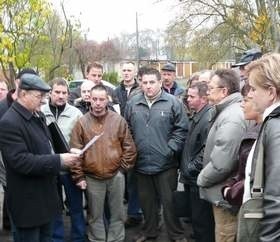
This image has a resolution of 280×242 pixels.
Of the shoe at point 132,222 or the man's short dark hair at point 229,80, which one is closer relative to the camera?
the man's short dark hair at point 229,80

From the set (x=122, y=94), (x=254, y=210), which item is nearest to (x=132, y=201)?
(x=122, y=94)

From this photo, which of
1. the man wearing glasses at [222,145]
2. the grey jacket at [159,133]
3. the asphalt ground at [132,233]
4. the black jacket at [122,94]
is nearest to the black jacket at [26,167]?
the man wearing glasses at [222,145]

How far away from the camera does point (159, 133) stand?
17.1 feet

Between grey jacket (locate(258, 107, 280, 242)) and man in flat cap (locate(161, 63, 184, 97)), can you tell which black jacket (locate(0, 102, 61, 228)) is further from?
man in flat cap (locate(161, 63, 184, 97))

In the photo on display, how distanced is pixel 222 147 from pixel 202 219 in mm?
1165

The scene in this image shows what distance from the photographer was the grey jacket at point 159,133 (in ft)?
17.0

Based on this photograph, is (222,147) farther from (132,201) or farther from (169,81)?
(169,81)

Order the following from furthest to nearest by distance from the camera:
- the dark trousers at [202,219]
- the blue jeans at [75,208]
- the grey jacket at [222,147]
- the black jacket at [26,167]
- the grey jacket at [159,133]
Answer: the blue jeans at [75,208] < the grey jacket at [159,133] < the dark trousers at [202,219] < the grey jacket at [222,147] < the black jacket at [26,167]

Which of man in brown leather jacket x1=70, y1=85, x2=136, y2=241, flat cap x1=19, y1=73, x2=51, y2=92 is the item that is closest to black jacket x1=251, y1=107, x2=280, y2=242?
flat cap x1=19, y1=73, x2=51, y2=92

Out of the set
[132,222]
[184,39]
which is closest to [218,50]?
[184,39]

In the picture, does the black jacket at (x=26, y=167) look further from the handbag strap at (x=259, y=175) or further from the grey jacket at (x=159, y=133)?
the handbag strap at (x=259, y=175)

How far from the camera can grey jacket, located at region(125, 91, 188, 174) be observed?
5.19 meters

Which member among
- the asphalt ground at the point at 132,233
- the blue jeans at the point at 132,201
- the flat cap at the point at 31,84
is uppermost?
the flat cap at the point at 31,84

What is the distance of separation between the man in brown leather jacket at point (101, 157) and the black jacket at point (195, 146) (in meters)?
0.60
